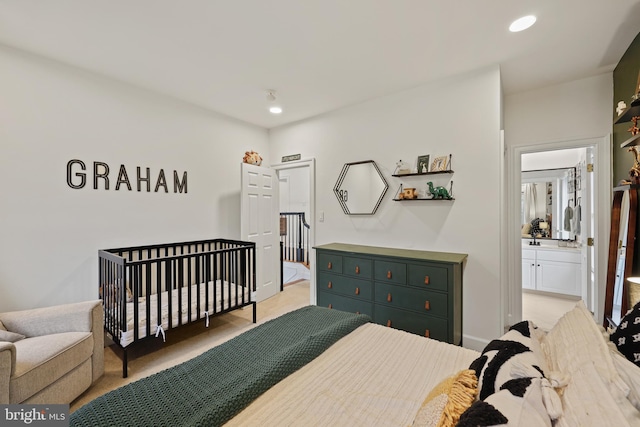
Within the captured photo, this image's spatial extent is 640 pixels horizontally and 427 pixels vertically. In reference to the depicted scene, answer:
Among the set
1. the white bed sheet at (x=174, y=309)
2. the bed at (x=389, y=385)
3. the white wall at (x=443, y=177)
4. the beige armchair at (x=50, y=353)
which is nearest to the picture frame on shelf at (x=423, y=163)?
the white wall at (x=443, y=177)

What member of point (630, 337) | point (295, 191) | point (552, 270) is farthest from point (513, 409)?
point (295, 191)

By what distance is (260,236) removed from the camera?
3.99 metres

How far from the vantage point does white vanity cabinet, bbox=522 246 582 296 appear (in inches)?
149

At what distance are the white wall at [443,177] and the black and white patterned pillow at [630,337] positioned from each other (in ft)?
4.79

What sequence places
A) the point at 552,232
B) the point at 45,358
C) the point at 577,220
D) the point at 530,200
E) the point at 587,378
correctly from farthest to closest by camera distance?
1. the point at 530,200
2. the point at 552,232
3. the point at 577,220
4. the point at 45,358
5. the point at 587,378

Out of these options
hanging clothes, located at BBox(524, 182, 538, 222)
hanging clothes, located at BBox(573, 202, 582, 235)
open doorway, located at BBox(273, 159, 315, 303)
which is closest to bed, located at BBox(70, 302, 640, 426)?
open doorway, located at BBox(273, 159, 315, 303)

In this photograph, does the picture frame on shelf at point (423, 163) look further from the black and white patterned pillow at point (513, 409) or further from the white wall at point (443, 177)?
the black and white patterned pillow at point (513, 409)

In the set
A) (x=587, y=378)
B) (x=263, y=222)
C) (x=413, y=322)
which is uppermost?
(x=263, y=222)

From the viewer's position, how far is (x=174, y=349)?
257 centimetres

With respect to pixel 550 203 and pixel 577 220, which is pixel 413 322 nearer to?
pixel 577 220

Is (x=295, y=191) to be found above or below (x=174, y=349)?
above

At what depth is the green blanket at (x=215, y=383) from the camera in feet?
2.93

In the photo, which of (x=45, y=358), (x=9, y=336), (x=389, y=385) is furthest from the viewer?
(x=9, y=336)

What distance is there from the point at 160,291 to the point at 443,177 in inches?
113
